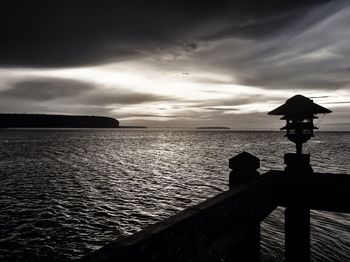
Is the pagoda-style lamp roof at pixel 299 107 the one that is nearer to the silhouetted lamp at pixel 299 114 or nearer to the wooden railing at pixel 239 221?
the silhouetted lamp at pixel 299 114

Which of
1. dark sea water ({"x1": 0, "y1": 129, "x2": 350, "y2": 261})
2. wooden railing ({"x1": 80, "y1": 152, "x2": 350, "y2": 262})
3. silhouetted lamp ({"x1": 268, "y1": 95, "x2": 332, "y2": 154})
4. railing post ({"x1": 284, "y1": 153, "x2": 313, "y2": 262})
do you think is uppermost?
silhouetted lamp ({"x1": 268, "y1": 95, "x2": 332, "y2": 154})

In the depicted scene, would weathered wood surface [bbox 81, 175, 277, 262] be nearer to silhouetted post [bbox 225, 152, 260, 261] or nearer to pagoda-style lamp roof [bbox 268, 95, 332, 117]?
silhouetted post [bbox 225, 152, 260, 261]

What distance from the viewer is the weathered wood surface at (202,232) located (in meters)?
1.68

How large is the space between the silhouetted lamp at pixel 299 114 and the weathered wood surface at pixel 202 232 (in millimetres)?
3799

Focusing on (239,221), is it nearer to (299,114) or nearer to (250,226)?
(250,226)

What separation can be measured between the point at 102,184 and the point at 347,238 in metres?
19.6

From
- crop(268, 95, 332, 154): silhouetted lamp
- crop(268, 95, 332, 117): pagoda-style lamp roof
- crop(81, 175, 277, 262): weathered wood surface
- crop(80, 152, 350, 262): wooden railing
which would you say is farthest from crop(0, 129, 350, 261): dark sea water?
crop(81, 175, 277, 262): weathered wood surface

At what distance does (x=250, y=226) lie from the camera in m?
3.24

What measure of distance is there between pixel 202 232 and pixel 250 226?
1.19 metres

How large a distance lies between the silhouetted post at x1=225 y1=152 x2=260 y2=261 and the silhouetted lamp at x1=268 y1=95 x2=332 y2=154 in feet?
11.7

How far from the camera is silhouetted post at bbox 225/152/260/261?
10.6 feet

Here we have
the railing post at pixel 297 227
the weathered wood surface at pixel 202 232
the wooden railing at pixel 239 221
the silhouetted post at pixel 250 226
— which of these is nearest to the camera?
the weathered wood surface at pixel 202 232

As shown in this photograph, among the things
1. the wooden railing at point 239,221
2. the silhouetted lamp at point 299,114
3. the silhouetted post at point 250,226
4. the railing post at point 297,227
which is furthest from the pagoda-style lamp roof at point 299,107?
the silhouetted post at point 250,226

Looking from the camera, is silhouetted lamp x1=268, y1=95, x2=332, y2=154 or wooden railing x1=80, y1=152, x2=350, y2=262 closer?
wooden railing x1=80, y1=152, x2=350, y2=262
